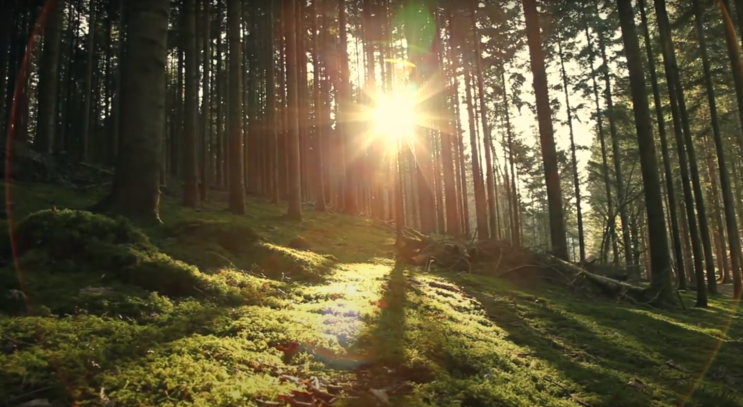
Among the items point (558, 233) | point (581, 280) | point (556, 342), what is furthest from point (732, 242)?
point (556, 342)

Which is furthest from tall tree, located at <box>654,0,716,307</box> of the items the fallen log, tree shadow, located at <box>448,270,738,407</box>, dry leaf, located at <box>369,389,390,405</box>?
dry leaf, located at <box>369,389,390,405</box>

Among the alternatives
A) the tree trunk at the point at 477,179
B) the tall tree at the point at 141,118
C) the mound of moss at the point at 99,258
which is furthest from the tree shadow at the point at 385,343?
the tree trunk at the point at 477,179

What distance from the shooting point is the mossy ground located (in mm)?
2850

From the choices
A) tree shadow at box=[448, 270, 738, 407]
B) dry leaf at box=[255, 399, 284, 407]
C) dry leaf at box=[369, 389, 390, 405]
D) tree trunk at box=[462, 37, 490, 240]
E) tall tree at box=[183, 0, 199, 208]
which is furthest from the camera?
tree trunk at box=[462, 37, 490, 240]

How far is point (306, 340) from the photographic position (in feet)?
13.5

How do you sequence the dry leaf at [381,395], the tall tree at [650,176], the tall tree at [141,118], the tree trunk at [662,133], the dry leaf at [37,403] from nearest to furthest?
the dry leaf at [37,403] → the dry leaf at [381,395] → the tall tree at [141,118] → the tall tree at [650,176] → the tree trunk at [662,133]

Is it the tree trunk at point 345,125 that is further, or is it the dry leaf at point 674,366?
the tree trunk at point 345,125

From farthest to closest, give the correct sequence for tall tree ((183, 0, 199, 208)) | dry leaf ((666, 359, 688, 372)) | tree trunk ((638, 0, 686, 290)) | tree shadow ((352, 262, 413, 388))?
tree trunk ((638, 0, 686, 290))
tall tree ((183, 0, 199, 208))
dry leaf ((666, 359, 688, 372))
tree shadow ((352, 262, 413, 388))

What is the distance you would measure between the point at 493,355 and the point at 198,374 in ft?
10.4

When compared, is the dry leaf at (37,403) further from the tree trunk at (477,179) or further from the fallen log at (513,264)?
the tree trunk at (477,179)

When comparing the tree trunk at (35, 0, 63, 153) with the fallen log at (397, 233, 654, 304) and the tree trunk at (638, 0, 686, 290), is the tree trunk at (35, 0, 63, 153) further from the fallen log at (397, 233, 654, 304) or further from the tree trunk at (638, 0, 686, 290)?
the tree trunk at (638, 0, 686, 290)

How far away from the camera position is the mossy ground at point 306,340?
2.85m

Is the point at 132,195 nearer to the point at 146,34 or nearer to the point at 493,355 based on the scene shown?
the point at 146,34

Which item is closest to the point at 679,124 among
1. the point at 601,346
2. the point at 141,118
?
the point at 601,346
